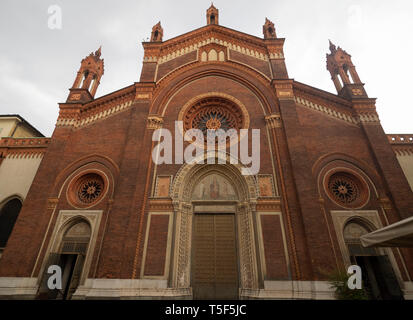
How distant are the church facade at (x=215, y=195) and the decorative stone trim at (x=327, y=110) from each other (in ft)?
0.28

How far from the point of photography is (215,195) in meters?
11.9

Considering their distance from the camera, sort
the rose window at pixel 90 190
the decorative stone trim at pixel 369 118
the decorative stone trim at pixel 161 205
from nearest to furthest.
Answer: the decorative stone trim at pixel 161 205 → the rose window at pixel 90 190 → the decorative stone trim at pixel 369 118

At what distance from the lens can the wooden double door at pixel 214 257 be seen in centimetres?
995

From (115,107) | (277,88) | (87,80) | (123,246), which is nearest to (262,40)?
(277,88)

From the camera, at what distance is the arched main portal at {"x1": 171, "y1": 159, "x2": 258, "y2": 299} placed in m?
10.0

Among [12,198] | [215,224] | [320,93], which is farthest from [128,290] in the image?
[320,93]

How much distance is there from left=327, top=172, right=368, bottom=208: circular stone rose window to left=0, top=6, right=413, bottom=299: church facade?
0.22ft

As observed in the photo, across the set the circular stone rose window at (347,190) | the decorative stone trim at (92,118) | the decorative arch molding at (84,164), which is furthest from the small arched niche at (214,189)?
the decorative stone trim at (92,118)

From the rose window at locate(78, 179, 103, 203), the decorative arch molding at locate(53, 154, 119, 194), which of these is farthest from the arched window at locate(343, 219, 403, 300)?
the rose window at locate(78, 179, 103, 203)

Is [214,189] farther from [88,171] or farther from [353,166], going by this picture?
[353,166]

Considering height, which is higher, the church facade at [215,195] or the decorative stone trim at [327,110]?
the decorative stone trim at [327,110]

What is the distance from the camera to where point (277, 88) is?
1342 cm

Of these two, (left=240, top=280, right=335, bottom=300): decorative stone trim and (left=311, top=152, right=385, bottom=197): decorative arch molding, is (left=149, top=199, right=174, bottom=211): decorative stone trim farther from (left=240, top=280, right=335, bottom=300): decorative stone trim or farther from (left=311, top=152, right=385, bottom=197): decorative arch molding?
(left=311, top=152, right=385, bottom=197): decorative arch molding

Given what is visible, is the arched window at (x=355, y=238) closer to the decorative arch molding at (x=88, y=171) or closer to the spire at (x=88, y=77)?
the decorative arch molding at (x=88, y=171)
